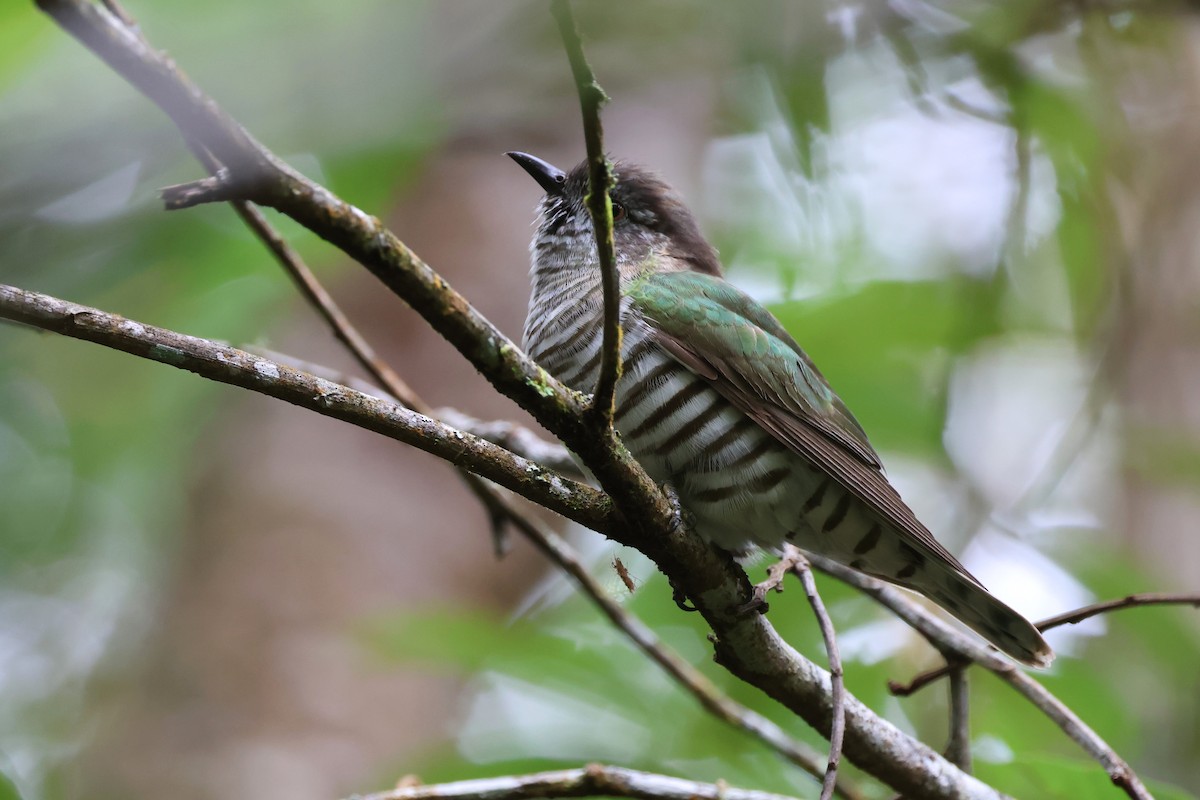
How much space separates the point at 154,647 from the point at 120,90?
3303 millimetres

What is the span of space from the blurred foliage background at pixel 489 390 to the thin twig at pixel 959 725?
0.25 meters

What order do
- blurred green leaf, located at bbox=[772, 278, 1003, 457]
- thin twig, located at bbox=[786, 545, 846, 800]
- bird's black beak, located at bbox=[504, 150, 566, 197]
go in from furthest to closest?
blurred green leaf, located at bbox=[772, 278, 1003, 457] → bird's black beak, located at bbox=[504, 150, 566, 197] → thin twig, located at bbox=[786, 545, 846, 800]

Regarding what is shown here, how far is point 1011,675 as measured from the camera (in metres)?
3.12

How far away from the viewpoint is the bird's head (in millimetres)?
4070

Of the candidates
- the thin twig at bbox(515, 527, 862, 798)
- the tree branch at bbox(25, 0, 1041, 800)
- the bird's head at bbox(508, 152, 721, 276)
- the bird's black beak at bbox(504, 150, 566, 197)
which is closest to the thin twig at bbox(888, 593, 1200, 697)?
the tree branch at bbox(25, 0, 1041, 800)

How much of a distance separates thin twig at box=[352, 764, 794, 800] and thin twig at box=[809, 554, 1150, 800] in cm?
83

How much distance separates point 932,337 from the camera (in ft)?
16.8

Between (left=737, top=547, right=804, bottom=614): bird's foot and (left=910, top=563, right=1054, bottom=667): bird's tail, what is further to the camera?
(left=910, top=563, right=1054, bottom=667): bird's tail

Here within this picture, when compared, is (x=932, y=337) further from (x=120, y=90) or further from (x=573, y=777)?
(x=120, y=90)

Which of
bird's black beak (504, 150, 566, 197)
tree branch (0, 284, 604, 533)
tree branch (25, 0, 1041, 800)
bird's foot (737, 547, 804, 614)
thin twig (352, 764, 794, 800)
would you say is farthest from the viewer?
bird's black beak (504, 150, 566, 197)

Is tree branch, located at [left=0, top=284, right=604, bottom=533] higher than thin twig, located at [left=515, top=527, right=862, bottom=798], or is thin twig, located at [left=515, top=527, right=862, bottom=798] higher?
thin twig, located at [left=515, top=527, right=862, bottom=798]

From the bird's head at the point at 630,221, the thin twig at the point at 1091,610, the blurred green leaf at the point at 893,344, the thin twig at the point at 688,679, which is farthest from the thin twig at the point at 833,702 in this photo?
the blurred green leaf at the point at 893,344

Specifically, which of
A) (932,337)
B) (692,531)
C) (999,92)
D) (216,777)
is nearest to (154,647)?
(216,777)

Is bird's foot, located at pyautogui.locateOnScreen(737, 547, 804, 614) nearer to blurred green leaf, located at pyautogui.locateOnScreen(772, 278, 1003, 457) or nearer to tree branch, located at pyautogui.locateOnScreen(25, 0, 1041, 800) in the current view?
tree branch, located at pyautogui.locateOnScreen(25, 0, 1041, 800)
